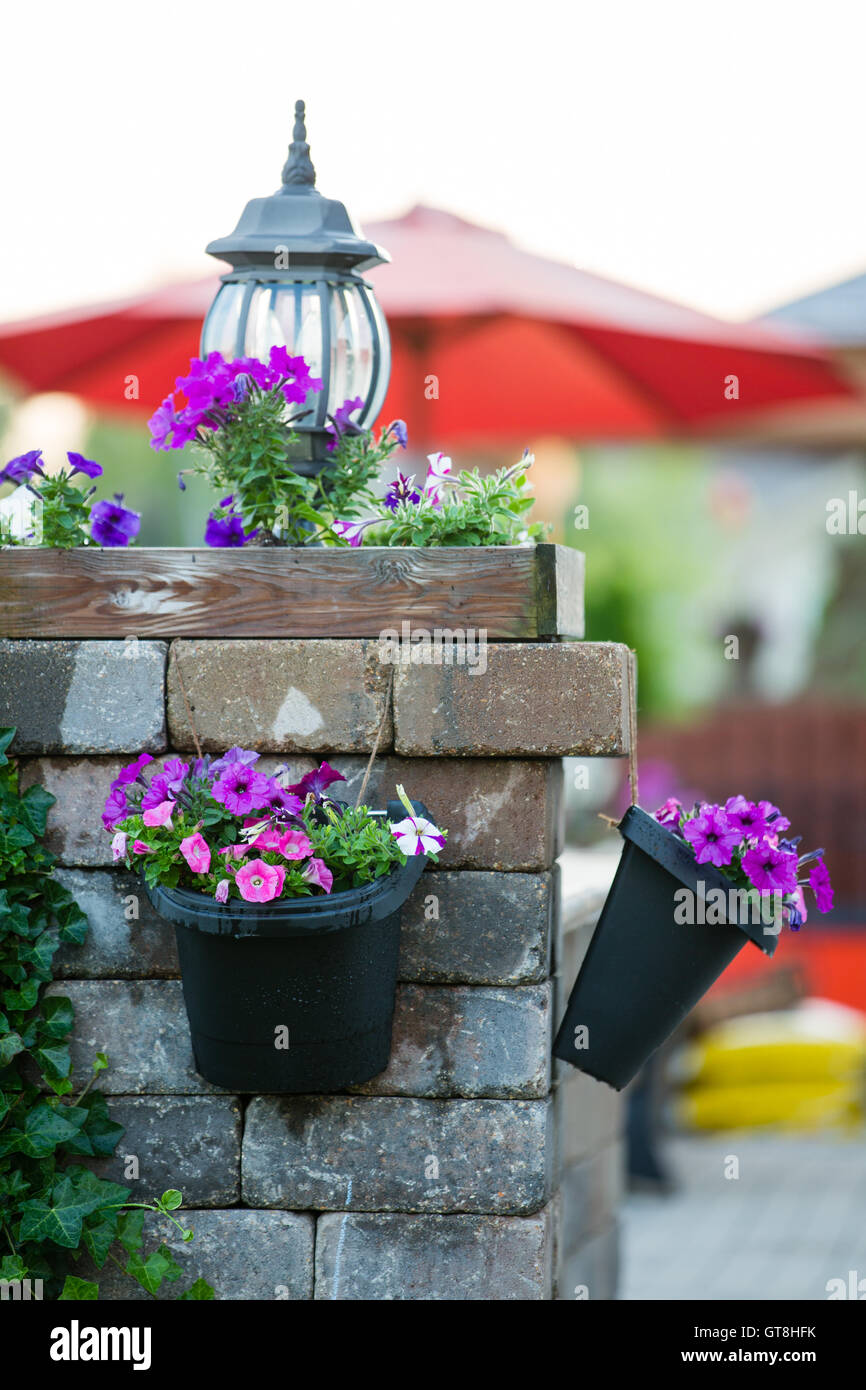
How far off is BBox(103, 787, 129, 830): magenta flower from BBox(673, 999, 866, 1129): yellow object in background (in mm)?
4186

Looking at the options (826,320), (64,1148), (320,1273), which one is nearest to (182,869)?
(64,1148)

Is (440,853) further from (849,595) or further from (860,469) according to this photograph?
(860,469)

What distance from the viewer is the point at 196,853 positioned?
190 cm

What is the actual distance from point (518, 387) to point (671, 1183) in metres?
2.76

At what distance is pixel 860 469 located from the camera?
11.1 m

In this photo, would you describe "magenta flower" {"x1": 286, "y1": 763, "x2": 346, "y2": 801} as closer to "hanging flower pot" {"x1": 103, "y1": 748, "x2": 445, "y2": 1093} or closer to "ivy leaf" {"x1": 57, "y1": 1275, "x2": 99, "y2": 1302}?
"hanging flower pot" {"x1": 103, "y1": 748, "x2": 445, "y2": 1093}

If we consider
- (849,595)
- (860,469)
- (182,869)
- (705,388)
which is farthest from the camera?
(860,469)

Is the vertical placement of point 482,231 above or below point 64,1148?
above

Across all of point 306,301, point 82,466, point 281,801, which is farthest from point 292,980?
point 306,301

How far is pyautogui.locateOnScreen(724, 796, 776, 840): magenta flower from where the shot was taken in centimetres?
209

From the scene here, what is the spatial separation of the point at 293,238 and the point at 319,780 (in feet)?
2.98

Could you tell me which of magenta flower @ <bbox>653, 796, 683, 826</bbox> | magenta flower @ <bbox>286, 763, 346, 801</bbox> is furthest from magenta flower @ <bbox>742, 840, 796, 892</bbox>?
magenta flower @ <bbox>286, 763, 346, 801</bbox>

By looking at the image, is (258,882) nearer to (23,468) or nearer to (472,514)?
(472,514)

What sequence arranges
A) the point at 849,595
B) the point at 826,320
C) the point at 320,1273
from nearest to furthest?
the point at 320,1273, the point at 826,320, the point at 849,595
